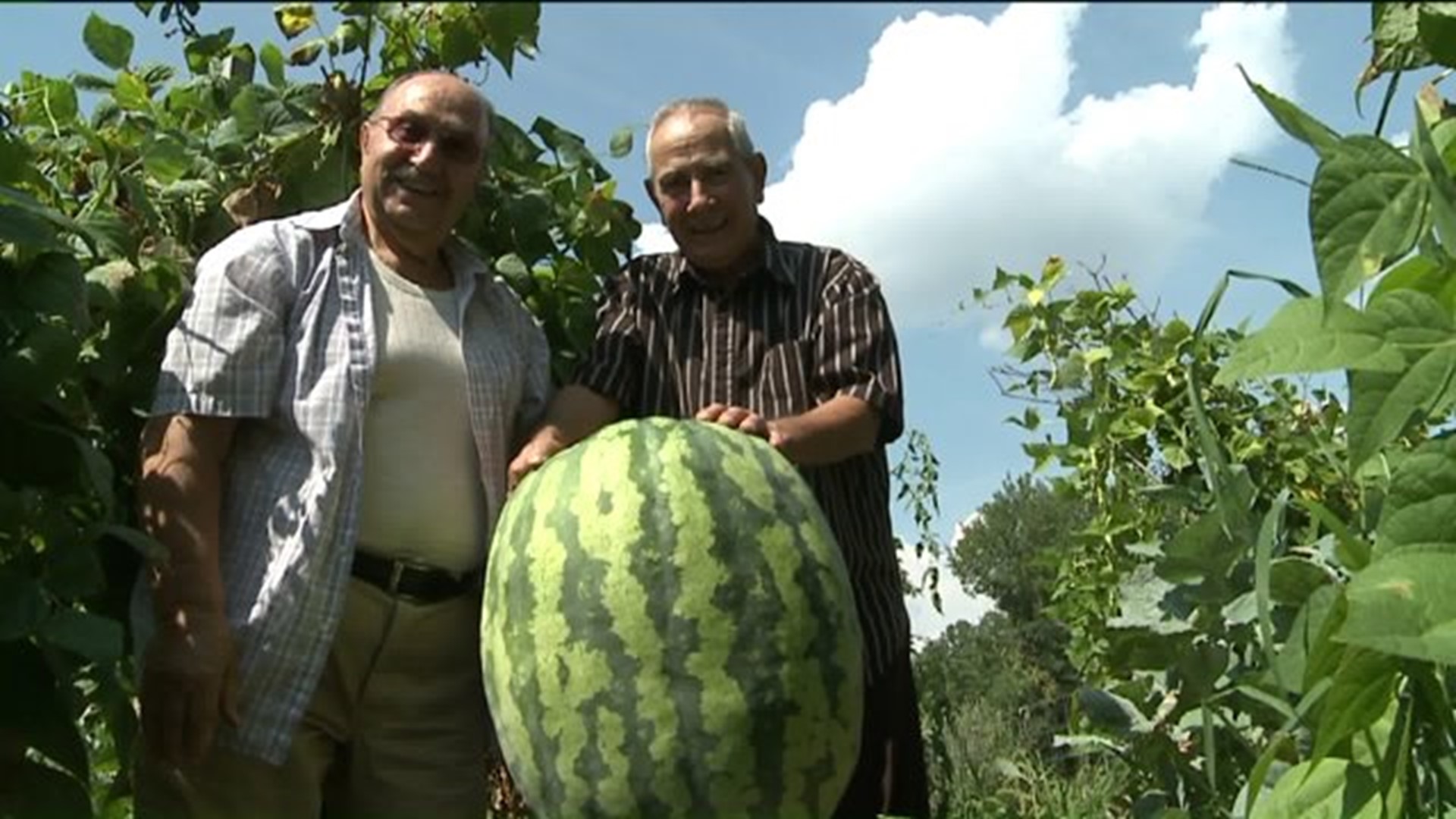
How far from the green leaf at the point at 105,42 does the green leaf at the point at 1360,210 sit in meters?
2.47

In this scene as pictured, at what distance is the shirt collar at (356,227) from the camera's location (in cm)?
247

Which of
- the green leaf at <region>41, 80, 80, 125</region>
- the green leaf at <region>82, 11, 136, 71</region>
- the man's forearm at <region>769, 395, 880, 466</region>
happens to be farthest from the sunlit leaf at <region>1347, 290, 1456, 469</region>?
the green leaf at <region>82, 11, 136, 71</region>

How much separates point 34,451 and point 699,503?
0.93 m

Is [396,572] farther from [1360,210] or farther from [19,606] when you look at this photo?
[1360,210]

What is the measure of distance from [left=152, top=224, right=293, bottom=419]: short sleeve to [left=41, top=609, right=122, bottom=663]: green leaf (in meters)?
0.49

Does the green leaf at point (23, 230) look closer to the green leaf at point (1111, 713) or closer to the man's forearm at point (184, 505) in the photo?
the man's forearm at point (184, 505)

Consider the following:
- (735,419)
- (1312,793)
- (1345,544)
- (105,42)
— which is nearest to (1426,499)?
(1345,544)

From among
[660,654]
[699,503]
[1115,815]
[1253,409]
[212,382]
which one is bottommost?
[1115,815]

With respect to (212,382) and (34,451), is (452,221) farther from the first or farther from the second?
(34,451)

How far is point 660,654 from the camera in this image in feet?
4.95

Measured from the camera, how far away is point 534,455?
7.02 ft

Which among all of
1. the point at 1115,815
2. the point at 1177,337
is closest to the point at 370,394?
the point at 1177,337

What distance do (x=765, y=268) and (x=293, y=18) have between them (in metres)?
1.03

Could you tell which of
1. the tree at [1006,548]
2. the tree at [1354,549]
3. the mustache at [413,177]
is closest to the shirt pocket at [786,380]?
the mustache at [413,177]
